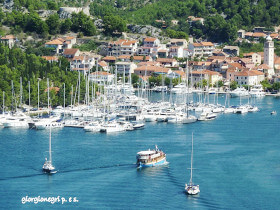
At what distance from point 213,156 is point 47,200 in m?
9.04

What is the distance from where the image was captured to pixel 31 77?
155 feet

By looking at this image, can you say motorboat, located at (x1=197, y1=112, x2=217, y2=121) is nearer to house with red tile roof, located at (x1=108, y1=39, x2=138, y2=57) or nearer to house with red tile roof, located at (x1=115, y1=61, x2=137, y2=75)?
house with red tile roof, located at (x1=115, y1=61, x2=137, y2=75)

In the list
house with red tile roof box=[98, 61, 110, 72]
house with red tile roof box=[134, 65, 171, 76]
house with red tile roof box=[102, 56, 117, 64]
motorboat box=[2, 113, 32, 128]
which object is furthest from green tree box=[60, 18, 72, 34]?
motorboat box=[2, 113, 32, 128]

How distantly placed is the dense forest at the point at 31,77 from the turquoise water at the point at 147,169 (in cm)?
563

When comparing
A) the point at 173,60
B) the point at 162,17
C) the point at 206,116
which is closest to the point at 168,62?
the point at 173,60

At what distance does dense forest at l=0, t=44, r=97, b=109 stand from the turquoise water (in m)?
5.63

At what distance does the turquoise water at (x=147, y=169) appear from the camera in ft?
87.6

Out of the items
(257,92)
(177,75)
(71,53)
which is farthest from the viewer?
(71,53)

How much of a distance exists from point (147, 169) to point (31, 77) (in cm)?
1842

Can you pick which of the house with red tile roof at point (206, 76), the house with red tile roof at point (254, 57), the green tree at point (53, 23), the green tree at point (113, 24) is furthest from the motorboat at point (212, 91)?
the green tree at point (53, 23)

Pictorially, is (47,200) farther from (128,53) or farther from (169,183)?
(128,53)

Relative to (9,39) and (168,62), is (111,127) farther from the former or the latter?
(9,39)

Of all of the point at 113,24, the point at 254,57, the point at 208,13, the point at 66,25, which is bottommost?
the point at 254,57

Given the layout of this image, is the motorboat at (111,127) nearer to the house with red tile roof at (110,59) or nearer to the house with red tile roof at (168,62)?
the house with red tile roof at (110,59)
